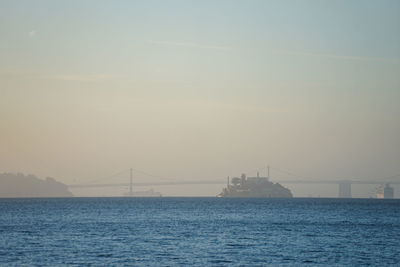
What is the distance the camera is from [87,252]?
48812 millimetres

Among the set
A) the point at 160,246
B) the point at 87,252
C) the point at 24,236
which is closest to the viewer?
the point at 87,252

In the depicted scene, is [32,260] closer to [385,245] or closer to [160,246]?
[160,246]

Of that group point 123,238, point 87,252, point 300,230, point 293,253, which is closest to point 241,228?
point 300,230

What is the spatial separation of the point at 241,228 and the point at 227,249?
24.8m

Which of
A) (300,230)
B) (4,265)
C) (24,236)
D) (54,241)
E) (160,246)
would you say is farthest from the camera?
(300,230)

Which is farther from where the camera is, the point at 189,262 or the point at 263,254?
the point at 263,254

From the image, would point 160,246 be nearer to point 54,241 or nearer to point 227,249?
point 227,249

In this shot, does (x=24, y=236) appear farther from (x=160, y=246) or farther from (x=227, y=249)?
(x=227, y=249)

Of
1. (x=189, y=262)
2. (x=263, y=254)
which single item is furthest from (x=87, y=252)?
(x=263, y=254)

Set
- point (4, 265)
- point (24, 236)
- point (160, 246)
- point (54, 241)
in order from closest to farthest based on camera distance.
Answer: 1. point (4, 265)
2. point (160, 246)
3. point (54, 241)
4. point (24, 236)

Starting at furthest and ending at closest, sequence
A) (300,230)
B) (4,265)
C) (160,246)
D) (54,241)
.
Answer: (300,230)
(54,241)
(160,246)
(4,265)

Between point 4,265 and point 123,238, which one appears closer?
point 4,265

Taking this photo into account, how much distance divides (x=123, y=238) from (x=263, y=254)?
17941mm

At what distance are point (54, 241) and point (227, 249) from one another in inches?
712
